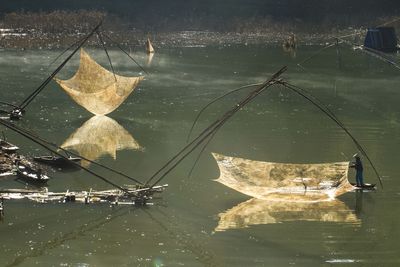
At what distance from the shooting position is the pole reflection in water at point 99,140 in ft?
60.0

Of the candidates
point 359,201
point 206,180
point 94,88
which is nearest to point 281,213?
point 359,201

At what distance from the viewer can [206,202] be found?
14.1 m

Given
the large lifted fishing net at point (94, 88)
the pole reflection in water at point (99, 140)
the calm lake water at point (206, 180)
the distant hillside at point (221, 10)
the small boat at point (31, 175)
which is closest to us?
the calm lake water at point (206, 180)

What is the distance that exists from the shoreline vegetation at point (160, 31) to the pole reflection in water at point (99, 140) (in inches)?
921

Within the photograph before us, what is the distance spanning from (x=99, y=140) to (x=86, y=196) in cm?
606

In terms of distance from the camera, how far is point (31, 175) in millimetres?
14711

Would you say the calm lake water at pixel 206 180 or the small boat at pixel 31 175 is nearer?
the calm lake water at pixel 206 180

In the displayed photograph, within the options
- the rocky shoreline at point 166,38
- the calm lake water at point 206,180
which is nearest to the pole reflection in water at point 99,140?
the calm lake water at point 206,180

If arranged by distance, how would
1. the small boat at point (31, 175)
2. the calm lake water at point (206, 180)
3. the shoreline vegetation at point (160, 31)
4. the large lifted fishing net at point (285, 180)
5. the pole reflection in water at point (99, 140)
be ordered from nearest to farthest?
the calm lake water at point (206, 180)
the large lifted fishing net at point (285, 180)
the small boat at point (31, 175)
the pole reflection in water at point (99, 140)
the shoreline vegetation at point (160, 31)

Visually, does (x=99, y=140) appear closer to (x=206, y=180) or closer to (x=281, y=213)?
(x=206, y=180)

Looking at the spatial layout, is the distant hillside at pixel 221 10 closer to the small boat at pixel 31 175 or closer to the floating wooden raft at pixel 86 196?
the small boat at pixel 31 175

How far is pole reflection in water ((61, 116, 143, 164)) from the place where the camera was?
18.3 meters

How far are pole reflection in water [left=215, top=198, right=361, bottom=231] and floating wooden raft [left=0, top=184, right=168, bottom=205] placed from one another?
1.50m

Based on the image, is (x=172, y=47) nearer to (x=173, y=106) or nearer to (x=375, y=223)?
(x=173, y=106)
